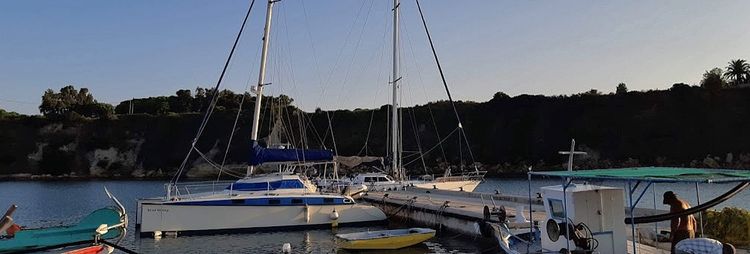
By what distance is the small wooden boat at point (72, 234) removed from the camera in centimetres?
1872

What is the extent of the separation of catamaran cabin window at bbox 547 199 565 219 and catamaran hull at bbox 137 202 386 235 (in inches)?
662

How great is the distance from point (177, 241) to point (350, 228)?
27.1ft

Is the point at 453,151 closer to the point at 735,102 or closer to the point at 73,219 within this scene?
the point at 735,102

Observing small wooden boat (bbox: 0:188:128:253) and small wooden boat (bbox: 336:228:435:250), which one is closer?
small wooden boat (bbox: 0:188:128:253)

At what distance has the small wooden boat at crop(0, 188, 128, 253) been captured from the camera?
737 inches

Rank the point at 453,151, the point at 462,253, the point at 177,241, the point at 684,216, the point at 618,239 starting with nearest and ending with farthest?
the point at 684,216 < the point at 618,239 < the point at 462,253 < the point at 177,241 < the point at 453,151

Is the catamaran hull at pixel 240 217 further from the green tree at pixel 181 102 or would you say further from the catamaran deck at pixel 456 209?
the green tree at pixel 181 102

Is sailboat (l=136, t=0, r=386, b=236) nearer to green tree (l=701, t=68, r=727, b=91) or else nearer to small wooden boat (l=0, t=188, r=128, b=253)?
small wooden boat (l=0, t=188, r=128, b=253)

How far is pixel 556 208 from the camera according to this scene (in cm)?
1406

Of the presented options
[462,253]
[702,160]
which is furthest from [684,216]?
[702,160]

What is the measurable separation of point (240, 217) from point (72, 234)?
32.1 feet

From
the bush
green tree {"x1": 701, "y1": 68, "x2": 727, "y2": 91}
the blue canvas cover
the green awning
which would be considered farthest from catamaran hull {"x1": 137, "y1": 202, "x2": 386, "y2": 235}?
green tree {"x1": 701, "y1": 68, "x2": 727, "y2": 91}

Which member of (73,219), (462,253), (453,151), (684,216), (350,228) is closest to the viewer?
(684,216)

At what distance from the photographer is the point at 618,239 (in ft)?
44.3
